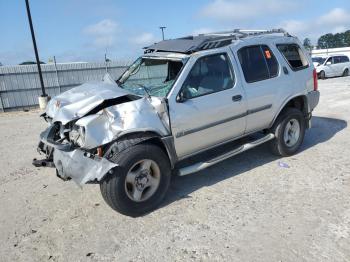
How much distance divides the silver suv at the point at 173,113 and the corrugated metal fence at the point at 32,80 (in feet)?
38.6

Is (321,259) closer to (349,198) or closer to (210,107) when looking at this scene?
(349,198)

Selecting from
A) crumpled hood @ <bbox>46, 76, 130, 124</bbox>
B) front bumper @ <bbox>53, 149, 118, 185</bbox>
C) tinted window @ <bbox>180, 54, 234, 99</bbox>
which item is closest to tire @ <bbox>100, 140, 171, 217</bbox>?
front bumper @ <bbox>53, 149, 118, 185</bbox>

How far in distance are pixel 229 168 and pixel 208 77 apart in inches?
65.0

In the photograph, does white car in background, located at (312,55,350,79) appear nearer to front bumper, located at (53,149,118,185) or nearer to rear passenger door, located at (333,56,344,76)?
rear passenger door, located at (333,56,344,76)

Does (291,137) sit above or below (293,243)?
above

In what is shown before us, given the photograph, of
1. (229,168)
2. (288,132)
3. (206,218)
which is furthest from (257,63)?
(206,218)

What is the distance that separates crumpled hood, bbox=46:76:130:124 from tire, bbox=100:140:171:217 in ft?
2.00

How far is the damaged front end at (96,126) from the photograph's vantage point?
3.91 metres

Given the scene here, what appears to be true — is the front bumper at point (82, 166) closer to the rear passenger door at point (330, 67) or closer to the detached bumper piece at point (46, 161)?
the detached bumper piece at point (46, 161)

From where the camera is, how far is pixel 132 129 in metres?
4.00

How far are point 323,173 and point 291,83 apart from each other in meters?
1.55

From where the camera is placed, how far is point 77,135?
13.8ft

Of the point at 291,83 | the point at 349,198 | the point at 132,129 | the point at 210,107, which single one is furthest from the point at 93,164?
the point at 291,83

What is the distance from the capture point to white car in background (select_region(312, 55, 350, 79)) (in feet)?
73.7
